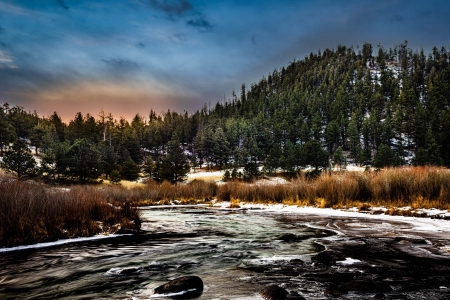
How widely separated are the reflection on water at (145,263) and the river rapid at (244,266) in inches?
0.7

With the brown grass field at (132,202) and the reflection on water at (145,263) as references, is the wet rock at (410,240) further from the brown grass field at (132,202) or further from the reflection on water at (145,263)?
the brown grass field at (132,202)

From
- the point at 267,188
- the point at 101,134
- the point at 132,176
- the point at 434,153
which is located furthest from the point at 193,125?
the point at 267,188

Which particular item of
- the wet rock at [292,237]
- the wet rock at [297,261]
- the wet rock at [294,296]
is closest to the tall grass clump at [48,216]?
the wet rock at [292,237]

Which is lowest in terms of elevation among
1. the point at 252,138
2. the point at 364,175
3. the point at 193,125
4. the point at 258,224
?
the point at 258,224

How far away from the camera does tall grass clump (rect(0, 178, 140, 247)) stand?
8.21 m

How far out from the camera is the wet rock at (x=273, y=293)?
13.4 ft

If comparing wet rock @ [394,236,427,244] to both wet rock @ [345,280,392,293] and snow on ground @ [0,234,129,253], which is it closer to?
wet rock @ [345,280,392,293]

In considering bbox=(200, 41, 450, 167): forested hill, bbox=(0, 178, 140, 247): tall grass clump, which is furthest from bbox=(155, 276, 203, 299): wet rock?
bbox=(200, 41, 450, 167): forested hill

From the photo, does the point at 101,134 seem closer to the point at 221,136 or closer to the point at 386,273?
the point at 221,136

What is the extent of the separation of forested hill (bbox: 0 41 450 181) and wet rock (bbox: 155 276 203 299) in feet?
189

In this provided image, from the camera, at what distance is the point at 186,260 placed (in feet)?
22.3

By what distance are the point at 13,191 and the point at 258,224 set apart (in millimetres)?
8427

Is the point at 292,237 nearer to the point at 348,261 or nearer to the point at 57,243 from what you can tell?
the point at 348,261

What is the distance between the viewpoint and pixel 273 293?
4.18 meters
